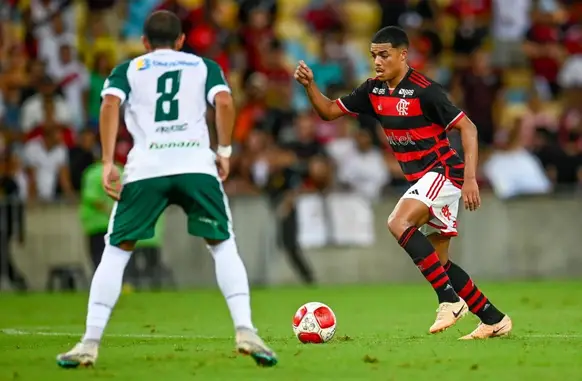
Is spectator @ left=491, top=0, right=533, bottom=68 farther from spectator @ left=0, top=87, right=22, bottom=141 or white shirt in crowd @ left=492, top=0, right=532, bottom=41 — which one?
spectator @ left=0, top=87, right=22, bottom=141

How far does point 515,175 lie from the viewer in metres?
20.5

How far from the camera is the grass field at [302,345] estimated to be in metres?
7.96

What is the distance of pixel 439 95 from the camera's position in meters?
10.1

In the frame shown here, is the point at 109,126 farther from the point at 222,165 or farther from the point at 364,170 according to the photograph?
the point at 364,170

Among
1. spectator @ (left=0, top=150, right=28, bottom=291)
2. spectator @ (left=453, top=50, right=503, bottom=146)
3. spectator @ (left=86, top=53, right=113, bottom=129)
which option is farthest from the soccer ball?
spectator @ (left=453, top=50, right=503, bottom=146)

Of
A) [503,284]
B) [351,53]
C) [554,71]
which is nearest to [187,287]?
[503,284]

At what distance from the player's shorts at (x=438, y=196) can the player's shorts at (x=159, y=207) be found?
2.33 metres

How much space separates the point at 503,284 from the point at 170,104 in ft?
37.0

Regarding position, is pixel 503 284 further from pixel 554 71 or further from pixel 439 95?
pixel 439 95

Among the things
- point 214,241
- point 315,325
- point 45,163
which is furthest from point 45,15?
point 214,241

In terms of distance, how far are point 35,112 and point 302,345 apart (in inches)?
474

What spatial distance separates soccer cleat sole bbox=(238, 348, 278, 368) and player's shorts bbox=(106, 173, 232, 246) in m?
0.77

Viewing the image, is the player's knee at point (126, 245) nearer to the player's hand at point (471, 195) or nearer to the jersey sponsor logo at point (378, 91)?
the player's hand at point (471, 195)

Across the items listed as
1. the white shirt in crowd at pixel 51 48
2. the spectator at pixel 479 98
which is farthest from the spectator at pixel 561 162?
the white shirt in crowd at pixel 51 48
